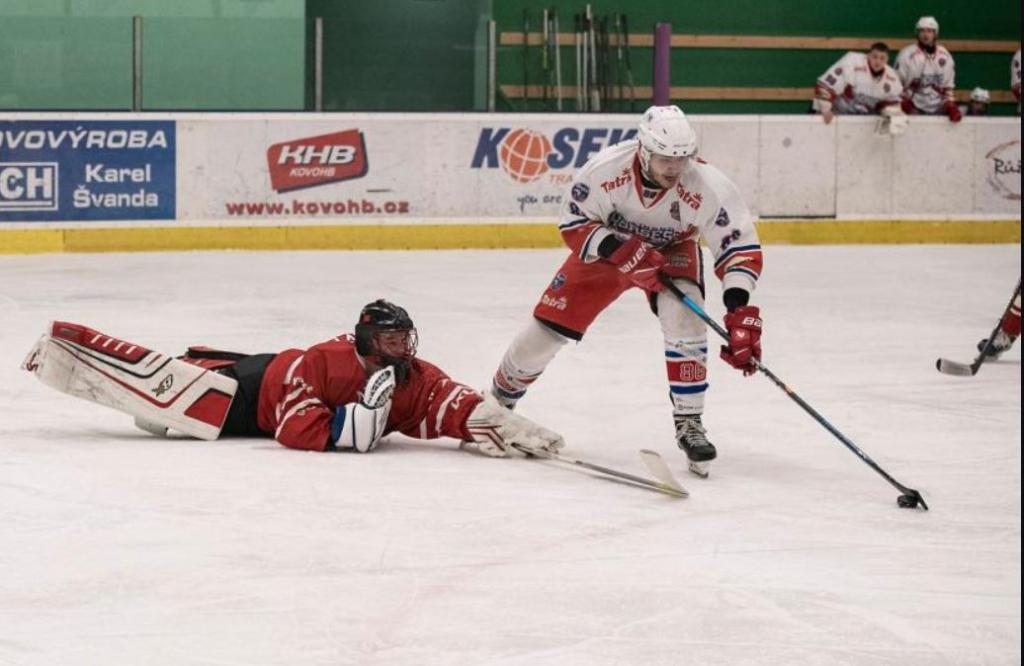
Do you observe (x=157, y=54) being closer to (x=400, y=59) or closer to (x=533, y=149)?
(x=400, y=59)

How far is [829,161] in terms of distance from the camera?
12.7 metres

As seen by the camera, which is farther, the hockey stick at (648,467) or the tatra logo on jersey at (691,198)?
the tatra logo on jersey at (691,198)

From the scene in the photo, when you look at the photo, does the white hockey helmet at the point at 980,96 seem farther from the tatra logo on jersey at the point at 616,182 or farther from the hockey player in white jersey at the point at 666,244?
the tatra logo on jersey at the point at 616,182

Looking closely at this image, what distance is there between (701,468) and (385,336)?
3.21 feet

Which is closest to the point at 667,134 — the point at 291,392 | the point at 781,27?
the point at 291,392

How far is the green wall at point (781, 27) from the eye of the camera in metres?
15.5

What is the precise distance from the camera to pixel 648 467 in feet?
17.0

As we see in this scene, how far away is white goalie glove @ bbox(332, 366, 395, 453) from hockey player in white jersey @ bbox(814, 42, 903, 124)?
8437 millimetres

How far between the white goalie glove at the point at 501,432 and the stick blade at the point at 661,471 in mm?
346

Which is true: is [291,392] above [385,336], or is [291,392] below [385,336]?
below

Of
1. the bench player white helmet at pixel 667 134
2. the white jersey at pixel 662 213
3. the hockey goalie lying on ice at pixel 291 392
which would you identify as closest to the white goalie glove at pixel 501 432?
the hockey goalie lying on ice at pixel 291 392

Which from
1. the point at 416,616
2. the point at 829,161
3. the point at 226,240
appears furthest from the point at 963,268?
the point at 416,616

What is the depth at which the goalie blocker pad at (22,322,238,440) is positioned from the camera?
17.8 ft

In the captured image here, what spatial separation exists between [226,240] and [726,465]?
660 centimetres
